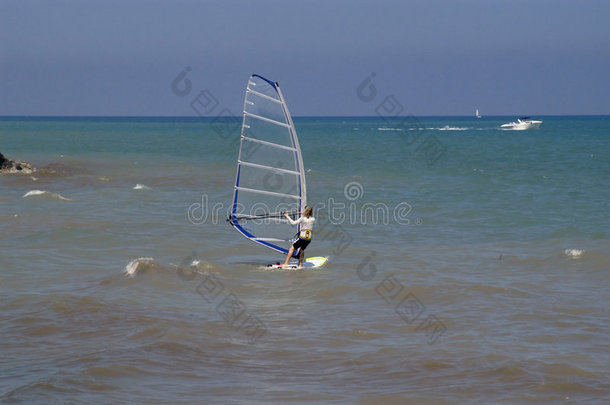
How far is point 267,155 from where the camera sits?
12.4 metres

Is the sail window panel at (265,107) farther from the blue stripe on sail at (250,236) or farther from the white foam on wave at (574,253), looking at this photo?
the white foam on wave at (574,253)

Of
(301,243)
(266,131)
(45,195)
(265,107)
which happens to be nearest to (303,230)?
(301,243)

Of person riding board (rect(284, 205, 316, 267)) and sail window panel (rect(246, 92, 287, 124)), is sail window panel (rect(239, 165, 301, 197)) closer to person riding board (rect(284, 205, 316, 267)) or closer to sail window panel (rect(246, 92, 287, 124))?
person riding board (rect(284, 205, 316, 267))

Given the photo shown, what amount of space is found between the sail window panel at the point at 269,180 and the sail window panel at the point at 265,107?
88 cm

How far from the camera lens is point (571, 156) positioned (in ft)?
133

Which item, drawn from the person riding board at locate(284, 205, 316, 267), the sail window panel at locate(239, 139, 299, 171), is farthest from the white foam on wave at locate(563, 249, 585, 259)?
the sail window panel at locate(239, 139, 299, 171)

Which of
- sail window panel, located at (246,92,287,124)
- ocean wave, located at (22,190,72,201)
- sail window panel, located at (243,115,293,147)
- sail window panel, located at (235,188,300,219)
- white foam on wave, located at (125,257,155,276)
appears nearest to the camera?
white foam on wave, located at (125,257,155,276)

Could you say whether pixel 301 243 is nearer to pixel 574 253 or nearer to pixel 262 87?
pixel 262 87

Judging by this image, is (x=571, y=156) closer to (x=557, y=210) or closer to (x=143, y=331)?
(x=557, y=210)

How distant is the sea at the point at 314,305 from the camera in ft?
23.1

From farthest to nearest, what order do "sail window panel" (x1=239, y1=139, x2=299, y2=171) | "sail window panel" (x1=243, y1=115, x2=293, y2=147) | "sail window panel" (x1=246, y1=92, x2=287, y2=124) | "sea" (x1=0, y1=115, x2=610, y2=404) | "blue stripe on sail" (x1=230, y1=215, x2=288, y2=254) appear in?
"blue stripe on sail" (x1=230, y1=215, x2=288, y2=254)
"sail window panel" (x1=239, y1=139, x2=299, y2=171)
"sail window panel" (x1=243, y1=115, x2=293, y2=147)
"sail window panel" (x1=246, y1=92, x2=287, y2=124)
"sea" (x1=0, y1=115, x2=610, y2=404)

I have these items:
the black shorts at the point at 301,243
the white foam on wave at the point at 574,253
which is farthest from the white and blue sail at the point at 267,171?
the white foam on wave at the point at 574,253

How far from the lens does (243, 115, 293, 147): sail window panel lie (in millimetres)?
12117

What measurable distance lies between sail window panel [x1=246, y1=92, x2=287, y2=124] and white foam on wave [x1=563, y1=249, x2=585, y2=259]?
18.4ft
